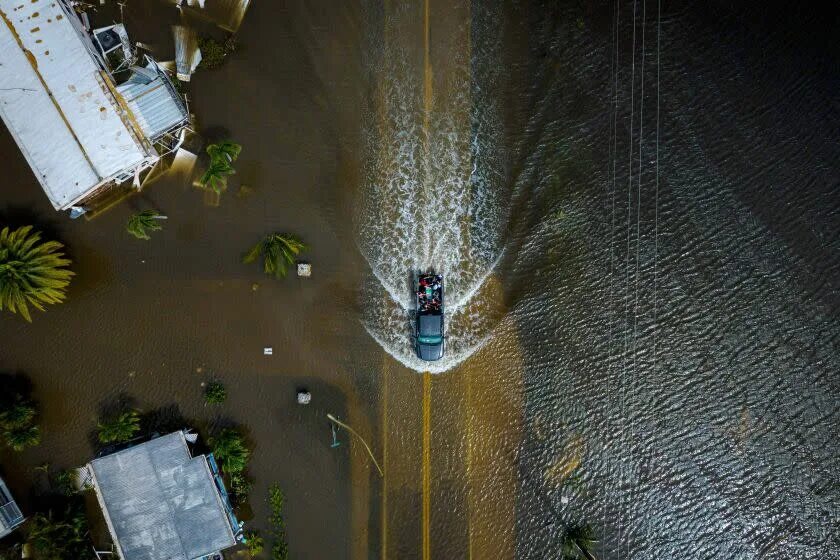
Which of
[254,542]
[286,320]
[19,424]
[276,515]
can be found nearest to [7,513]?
[19,424]

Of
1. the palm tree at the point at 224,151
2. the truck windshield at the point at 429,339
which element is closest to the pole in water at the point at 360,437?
the truck windshield at the point at 429,339

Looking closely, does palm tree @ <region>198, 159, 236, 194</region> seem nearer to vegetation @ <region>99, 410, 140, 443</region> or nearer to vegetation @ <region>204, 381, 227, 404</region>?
vegetation @ <region>204, 381, 227, 404</region>

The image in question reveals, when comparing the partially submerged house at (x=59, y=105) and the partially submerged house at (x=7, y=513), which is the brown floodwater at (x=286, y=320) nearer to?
the partially submerged house at (x=7, y=513)

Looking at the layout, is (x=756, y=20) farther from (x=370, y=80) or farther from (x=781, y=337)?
(x=370, y=80)

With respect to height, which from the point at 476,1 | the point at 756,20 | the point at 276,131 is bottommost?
the point at 756,20

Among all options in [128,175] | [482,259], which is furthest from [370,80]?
[128,175]

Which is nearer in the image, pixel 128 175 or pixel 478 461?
pixel 128 175

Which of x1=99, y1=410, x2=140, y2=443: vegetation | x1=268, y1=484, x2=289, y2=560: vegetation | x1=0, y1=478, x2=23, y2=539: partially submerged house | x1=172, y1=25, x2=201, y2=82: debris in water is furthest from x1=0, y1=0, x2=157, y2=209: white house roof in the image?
x1=268, y1=484, x2=289, y2=560: vegetation

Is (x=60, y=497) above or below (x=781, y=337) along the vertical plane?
above
